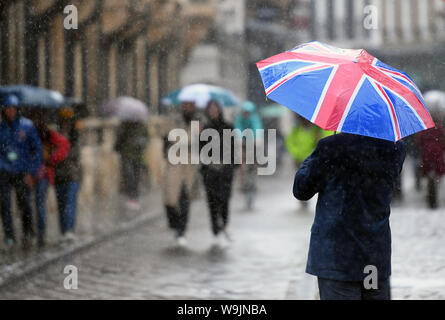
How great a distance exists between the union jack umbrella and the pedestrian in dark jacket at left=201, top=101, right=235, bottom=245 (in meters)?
5.14

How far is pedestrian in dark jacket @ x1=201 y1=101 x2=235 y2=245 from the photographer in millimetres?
10039

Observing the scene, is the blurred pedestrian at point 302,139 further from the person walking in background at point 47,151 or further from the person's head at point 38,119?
the person's head at point 38,119

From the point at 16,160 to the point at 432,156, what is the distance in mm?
5748

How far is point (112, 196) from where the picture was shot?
17828 millimetres

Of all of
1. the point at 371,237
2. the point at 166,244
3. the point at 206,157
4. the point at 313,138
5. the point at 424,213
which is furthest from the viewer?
the point at 313,138

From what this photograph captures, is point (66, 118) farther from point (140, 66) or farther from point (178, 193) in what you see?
point (140, 66)

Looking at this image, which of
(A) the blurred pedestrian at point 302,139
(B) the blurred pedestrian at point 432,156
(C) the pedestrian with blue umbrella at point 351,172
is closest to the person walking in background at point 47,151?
(B) the blurred pedestrian at point 432,156

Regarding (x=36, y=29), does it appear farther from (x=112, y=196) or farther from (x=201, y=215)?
(x=201, y=215)

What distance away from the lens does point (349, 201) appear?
14.5 feet

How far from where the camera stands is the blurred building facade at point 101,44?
53.6ft

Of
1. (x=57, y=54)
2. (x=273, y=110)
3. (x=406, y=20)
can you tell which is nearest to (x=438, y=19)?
(x=406, y=20)

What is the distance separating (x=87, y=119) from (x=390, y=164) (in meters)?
15.6

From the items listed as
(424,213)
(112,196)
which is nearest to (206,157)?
(424,213)

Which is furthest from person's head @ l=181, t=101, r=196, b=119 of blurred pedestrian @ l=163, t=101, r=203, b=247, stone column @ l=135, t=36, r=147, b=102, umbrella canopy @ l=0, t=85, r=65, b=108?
stone column @ l=135, t=36, r=147, b=102
